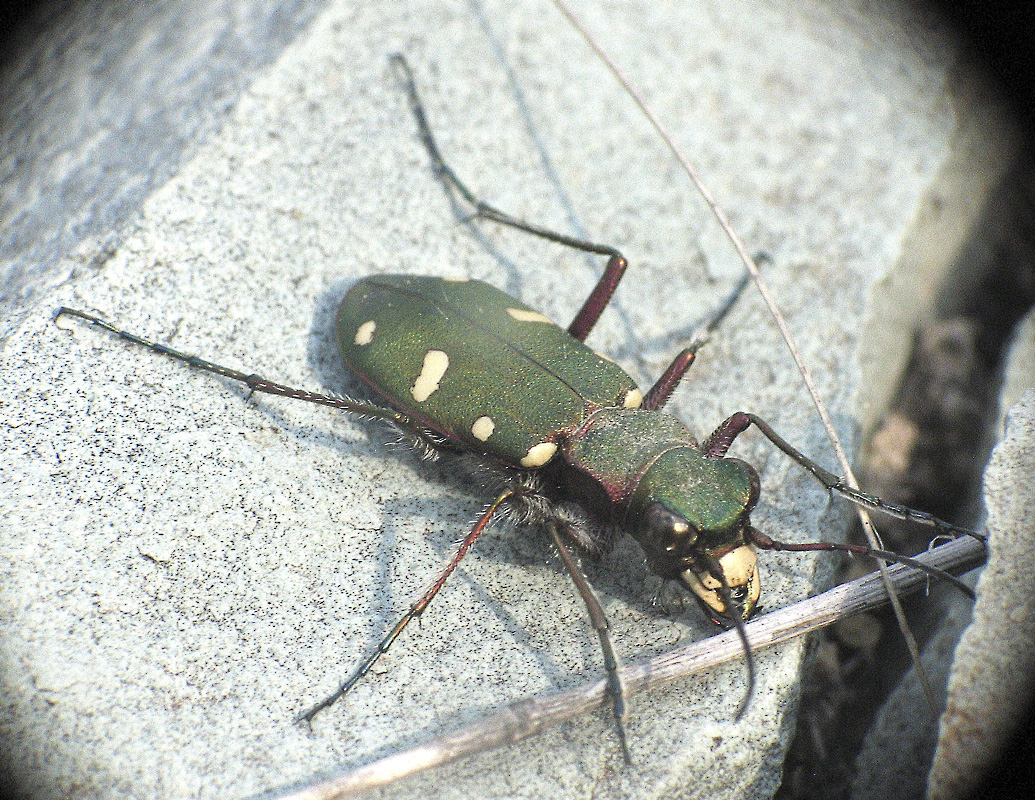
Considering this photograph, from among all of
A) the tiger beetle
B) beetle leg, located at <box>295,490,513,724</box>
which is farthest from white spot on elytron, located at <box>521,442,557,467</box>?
beetle leg, located at <box>295,490,513,724</box>

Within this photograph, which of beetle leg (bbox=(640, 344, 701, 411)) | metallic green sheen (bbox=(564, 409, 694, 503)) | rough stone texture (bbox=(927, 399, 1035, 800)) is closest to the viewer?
rough stone texture (bbox=(927, 399, 1035, 800))

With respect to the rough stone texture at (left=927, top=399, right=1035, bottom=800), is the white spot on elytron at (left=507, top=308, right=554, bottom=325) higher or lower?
higher

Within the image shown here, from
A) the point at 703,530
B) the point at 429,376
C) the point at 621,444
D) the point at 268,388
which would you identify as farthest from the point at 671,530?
the point at 268,388

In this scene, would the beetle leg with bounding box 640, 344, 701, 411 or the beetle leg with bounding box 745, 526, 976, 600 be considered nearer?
the beetle leg with bounding box 745, 526, 976, 600

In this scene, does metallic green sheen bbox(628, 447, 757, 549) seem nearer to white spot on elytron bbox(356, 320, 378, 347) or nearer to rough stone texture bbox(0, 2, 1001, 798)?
rough stone texture bbox(0, 2, 1001, 798)

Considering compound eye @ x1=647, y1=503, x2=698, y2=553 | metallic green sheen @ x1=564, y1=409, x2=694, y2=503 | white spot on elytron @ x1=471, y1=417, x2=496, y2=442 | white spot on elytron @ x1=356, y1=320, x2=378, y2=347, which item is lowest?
compound eye @ x1=647, y1=503, x2=698, y2=553

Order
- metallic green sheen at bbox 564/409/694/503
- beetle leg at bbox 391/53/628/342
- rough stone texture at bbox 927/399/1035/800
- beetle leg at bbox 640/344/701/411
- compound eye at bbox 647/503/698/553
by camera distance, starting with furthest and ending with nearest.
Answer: beetle leg at bbox 391/53/628/342
beetle leg at bbox 640/344/701/411
metallic green sheen at bbox 564/409/694/503
compound eye at bbox 647/503/698/553
rough stone texture at bbox 927/399/1035/800

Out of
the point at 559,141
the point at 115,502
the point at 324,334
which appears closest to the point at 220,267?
the point at 324,334

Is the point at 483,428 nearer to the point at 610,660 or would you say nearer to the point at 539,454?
the point at 539,454
